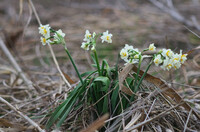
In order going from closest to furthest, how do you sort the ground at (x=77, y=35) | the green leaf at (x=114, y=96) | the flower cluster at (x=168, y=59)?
the flower cluster at (x=168, y=59) → the green leaf at (x=114, y=96) → the ground at (x=77, y=35)

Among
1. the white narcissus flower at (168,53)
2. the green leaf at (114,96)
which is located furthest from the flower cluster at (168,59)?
the green leaf at (114,96)

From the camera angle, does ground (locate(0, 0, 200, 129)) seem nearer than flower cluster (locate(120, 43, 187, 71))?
No

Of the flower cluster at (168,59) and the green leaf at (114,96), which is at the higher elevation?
the flower cluster at (168,59)

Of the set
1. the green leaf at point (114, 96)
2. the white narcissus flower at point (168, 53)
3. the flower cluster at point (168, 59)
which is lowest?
the green leaf at point (114, 96)

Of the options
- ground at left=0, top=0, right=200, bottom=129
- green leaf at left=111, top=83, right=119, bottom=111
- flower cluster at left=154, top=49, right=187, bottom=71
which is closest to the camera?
flower cluster at left=154, top=49, right=187, bottom=71

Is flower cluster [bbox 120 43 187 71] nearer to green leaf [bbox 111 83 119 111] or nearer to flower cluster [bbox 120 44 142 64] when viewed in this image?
flower cluster [bbox 120 44 142 64]

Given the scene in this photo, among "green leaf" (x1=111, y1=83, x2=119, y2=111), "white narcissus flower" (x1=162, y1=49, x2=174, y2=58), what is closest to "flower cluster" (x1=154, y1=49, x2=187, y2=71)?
"white narcissus flower" (x1=162, y1=49, x2=174, y2=58)

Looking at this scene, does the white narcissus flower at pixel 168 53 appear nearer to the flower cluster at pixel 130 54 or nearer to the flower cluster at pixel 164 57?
the flower cluster at pixel 164 57

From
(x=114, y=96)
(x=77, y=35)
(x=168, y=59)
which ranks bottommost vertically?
(x=114, y=96)

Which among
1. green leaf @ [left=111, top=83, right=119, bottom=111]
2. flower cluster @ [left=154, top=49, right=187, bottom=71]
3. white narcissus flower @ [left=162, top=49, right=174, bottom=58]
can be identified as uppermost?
white narcissus flower @ [left=162, top=49, right=174, bottom=58]

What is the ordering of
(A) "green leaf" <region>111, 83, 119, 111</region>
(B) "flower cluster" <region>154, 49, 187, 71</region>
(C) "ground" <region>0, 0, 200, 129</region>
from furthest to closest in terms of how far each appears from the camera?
1. (C) "ground" <region>0, 0, 200, 129</region>
2. (A) "green leaf" <region>111, 83, 119, 111</region>
3. (B) "flower cluster" <region>154, 49, 187, 71</region>

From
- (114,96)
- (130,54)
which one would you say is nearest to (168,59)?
(130,54)

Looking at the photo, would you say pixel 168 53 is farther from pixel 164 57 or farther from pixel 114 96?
pixel 114 96
